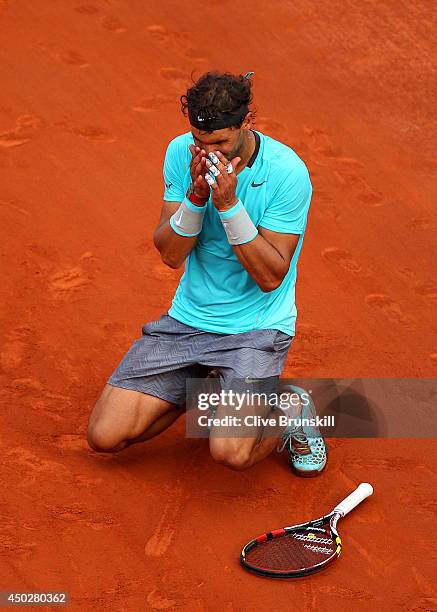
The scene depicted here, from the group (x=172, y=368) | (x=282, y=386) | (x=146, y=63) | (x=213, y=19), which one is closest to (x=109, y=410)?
(x=172, y=368)

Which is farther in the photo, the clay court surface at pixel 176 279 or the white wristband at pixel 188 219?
the white wristband at pixel 188 219

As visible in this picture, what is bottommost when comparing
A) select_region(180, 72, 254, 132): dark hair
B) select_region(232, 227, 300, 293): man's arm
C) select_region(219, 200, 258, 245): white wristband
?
select_region(232, 227, 300, 293): man's arm

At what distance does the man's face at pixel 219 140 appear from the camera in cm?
453

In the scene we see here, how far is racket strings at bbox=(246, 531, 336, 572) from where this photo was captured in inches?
172

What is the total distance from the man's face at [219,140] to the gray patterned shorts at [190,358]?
2.94 ft

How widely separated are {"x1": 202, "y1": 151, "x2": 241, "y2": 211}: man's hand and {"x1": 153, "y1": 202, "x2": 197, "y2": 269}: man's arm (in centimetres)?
31

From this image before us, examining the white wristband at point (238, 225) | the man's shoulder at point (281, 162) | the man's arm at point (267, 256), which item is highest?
the man's shoulder at point (281, 162)

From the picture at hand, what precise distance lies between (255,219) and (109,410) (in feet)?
3.75

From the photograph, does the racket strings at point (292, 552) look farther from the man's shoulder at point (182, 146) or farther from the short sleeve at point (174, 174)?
the man's shoulder at point (182, 146)

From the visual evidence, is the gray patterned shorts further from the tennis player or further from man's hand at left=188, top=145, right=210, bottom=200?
man's hand at left=188, top=145, right=210, bottom=200

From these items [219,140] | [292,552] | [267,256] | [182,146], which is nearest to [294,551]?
[292,552]

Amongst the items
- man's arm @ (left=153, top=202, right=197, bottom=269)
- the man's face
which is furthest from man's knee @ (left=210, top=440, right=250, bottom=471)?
the man's face

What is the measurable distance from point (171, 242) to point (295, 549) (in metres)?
1.49

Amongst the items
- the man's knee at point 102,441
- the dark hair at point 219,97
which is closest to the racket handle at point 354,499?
the man's knee at point 102,441
